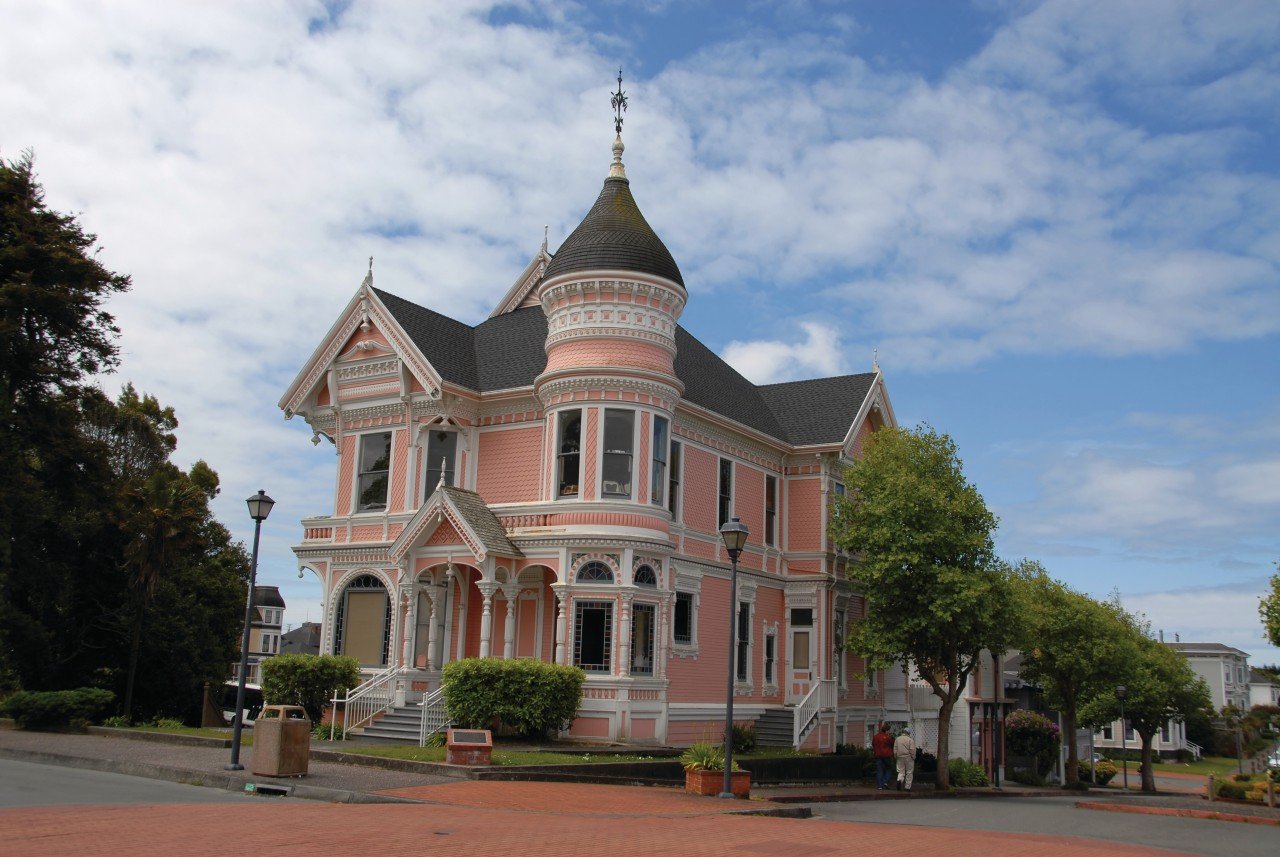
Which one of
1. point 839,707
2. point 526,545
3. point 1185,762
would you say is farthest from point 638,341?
point 1185,762

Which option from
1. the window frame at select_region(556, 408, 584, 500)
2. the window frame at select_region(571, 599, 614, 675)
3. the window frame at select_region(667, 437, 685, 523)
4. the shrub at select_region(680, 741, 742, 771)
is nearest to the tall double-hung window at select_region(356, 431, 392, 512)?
the window frame at select_region(556, 408, 584, 500)

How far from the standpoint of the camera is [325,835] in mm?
12102

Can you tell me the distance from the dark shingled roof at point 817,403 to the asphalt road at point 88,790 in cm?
2162

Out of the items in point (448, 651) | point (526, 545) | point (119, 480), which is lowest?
point (448, 651)

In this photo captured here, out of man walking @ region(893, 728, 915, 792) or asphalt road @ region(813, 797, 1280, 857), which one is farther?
man walking @ region(893, 728, 915, 792)

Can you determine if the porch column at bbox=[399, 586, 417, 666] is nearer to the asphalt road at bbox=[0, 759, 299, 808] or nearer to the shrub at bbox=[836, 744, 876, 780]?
the asphalt road at bbox=[0, 759, 299, 808]

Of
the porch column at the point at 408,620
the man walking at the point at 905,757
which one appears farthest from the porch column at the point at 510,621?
the man walking at the point at 905,757

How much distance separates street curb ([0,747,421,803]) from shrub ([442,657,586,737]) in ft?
21.7

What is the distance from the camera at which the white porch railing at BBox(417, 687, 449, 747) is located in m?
24.6

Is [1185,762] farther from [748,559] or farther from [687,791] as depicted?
[687,791]

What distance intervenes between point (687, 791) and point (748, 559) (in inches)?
507

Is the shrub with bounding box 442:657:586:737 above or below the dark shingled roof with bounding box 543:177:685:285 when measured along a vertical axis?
below

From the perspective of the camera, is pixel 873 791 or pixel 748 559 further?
pixel 748 559

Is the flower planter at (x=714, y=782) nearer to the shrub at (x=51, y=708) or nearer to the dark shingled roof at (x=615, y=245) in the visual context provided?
the dark shingled roof at (x=615, y=245)
